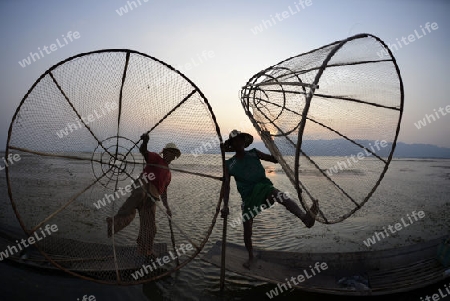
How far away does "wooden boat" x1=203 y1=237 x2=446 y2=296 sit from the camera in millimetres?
3883

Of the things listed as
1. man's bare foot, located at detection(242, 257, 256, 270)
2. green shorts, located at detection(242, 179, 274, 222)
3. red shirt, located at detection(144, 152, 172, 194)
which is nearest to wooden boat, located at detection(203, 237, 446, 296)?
man's bare foot, located at detection(242, 257, 256, 270)

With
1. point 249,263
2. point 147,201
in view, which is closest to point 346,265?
point 249,263

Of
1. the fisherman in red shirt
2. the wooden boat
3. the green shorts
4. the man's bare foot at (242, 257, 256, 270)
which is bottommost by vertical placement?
the wooden boat

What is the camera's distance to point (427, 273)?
12.4 feet

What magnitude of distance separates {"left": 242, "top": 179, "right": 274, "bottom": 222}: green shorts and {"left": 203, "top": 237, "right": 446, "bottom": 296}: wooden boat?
0.84 m

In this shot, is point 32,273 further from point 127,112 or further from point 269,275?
point 269,275

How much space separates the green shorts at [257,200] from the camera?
3705 mm

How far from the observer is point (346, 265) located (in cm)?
419

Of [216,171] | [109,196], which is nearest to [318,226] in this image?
[216,171]

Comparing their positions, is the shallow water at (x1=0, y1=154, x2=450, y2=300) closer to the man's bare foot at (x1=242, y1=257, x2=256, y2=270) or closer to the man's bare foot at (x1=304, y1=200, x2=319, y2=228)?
the man's bare foot at (x1=242, y1=257, x2=256, y2=270)

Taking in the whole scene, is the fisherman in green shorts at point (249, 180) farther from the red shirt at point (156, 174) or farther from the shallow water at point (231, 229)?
the red shirt at point (156, 174)

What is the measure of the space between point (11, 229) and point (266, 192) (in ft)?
17.0

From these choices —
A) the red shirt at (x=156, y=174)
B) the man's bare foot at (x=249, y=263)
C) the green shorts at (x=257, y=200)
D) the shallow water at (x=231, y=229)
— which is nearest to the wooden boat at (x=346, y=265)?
the man's bare foot at (x=249, y=263)

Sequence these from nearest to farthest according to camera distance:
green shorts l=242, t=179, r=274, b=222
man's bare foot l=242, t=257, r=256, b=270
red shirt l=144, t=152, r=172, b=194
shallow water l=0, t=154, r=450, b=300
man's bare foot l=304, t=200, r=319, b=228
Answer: man's bare foot l=304, t=200, r=319, b=228 < green shorts l=242, t=179, r=274, b=222 < man's bare foot l=242, t=257, r=256, b=270 < shallow water l=0, t=154, r=450, b=300 < red shirt l=144, t=152, r=172, b=194
